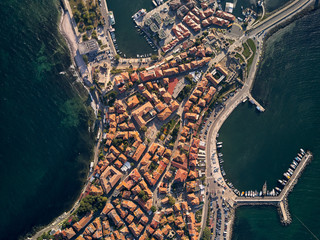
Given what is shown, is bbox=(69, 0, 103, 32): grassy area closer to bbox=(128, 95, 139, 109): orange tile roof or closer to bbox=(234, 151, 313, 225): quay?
bbox=(128, 95, 139, 109): orange tile roof

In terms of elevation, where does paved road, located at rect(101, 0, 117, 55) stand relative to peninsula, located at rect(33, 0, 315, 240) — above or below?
above

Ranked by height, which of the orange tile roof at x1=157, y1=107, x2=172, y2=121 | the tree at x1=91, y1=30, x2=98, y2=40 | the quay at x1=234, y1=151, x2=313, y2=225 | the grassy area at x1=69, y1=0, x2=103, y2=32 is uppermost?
the grassy area at x1=69, y1=0, x2=103, y2=32

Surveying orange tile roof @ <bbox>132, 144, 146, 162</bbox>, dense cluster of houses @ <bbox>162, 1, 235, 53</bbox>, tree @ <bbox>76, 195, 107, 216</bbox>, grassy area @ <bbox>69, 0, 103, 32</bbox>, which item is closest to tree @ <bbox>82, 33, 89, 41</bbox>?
grassy area @ <bbox>69, 0, 103, 32</bbox>

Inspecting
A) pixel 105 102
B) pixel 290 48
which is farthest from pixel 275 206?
pixel 105 102

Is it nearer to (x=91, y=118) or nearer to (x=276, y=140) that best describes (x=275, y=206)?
(x=276, y=140)

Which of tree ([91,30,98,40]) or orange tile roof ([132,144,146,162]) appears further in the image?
tree ([91,30,98,40])

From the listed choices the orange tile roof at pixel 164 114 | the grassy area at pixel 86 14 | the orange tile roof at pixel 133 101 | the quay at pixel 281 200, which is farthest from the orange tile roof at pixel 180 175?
the grassy area at pixel 86 14
